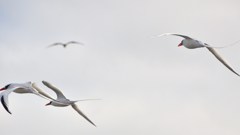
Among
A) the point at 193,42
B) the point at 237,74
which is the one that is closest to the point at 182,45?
the point at 193,42

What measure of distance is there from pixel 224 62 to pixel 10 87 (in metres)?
9.69

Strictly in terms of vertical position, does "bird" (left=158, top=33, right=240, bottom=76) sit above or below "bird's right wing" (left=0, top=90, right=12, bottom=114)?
above

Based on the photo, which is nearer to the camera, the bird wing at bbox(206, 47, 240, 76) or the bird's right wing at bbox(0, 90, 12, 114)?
the bird's right wing at bbox(0, 90, 12, 114)

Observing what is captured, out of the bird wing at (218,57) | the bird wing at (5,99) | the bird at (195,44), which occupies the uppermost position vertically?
the bird at (195,44)

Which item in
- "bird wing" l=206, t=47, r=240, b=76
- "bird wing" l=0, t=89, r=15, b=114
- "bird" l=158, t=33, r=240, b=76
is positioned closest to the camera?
"bird wing" l=0, t=89, r=15, b=114

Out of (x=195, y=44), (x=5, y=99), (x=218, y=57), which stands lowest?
(x=5, y=99)

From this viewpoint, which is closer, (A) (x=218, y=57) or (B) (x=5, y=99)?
(B) (x=5, y=99)

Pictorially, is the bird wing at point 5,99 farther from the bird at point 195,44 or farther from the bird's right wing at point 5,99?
the bird at point 195,44

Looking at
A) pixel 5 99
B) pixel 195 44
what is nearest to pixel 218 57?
pixel 195 44

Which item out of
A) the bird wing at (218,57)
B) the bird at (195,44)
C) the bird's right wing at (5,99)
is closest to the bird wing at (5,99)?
the bird's right wing at (5,99)

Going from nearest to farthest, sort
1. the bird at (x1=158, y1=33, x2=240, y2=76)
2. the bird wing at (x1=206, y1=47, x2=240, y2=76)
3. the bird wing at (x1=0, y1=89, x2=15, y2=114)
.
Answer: the bird wing at (x1=0, y1=89, x2=15, y2=114)
the bird wing at (x1=206, y1=47, x2=240, y2=76)
the bird at (x1=158, y1=33, x2=240, y2=76)

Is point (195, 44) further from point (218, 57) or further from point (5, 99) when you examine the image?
point (5, 99)

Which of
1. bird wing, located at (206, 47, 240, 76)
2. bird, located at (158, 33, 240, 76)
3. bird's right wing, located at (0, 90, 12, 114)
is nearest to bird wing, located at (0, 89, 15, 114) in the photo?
bird's right wing, located at (0, 90, 12, 114)

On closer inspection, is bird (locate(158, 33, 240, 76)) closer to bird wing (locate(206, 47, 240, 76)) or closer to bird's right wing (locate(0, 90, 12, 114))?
bird wing (locate(206, 47, 240, 76))
